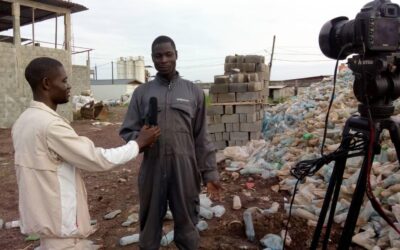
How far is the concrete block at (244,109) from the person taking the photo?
7.48 m

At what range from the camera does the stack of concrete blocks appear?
7.54m

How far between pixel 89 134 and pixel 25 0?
5990 millimetres

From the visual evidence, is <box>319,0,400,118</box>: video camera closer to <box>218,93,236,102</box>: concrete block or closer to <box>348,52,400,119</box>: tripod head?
<box>348,52,400,119</box>: tripod head

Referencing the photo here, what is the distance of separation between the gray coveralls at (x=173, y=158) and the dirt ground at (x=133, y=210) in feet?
3.24

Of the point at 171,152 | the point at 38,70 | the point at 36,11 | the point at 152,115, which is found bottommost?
the point at 171,152

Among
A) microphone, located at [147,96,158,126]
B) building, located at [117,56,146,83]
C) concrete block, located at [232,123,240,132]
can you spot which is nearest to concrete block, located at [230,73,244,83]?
concrete block, located at [232,123,240,132]

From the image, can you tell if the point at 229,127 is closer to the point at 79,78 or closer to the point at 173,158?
the point at 173,158

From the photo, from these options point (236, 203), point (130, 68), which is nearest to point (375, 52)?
point (236, 203)

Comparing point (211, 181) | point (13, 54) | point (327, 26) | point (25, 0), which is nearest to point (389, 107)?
point (327, 26)

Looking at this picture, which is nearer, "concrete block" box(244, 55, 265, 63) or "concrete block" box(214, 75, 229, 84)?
"concrete block" box(214, 75, 229, 84)

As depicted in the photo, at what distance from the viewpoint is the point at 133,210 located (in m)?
4.63

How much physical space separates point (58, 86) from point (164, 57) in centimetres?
88

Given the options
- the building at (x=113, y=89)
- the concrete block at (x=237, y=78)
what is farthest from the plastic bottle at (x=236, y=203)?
the building at (x=113, y=89)

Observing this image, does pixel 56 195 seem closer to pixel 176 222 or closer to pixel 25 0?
pixel 176 222
